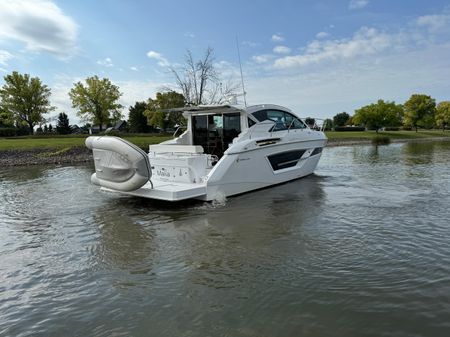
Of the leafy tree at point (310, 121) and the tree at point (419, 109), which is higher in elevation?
the tree at point (419, 109)

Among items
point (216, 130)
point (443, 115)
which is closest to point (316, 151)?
point (216, 130)

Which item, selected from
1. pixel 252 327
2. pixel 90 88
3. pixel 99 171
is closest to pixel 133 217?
pixel 99 171

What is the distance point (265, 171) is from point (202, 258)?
18.7 ft

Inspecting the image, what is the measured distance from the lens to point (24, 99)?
1790 inches

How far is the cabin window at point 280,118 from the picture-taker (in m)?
11.2

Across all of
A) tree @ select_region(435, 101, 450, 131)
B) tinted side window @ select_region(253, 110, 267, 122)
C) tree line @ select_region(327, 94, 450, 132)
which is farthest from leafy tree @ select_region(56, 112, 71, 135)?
tree @ select_region(435, 101, 450, 131)

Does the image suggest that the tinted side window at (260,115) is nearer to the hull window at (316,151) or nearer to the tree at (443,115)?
the hull window at (316,151)

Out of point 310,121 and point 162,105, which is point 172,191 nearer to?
point 310,121

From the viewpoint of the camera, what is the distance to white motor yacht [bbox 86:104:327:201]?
27.8 ft

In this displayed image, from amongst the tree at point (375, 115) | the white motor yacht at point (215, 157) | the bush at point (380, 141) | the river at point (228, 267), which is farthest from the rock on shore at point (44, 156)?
the tree at point (375, 115)

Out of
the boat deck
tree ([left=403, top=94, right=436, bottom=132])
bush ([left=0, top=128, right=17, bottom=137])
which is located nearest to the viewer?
the boat deck

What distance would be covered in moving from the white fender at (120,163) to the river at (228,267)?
0.76 metres

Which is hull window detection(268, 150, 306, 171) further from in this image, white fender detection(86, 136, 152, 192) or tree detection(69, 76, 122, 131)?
tree detection(69, 76, 122, 131)

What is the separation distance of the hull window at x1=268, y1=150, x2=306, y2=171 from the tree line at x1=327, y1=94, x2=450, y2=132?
43.5 metres
